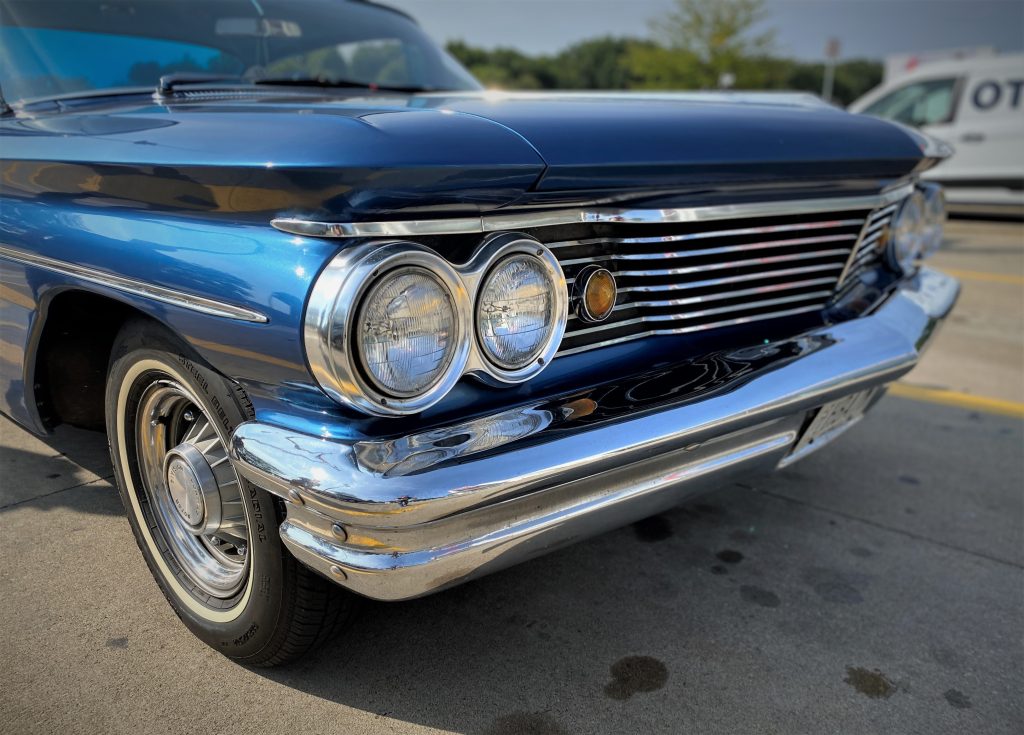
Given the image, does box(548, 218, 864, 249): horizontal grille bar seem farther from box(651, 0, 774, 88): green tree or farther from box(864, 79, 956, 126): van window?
box(651, 0, 774, 88): green tree

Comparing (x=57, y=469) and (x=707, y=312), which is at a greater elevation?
(x=707, y=312)

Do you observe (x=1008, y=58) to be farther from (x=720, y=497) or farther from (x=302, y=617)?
A: (x=302, y=617)

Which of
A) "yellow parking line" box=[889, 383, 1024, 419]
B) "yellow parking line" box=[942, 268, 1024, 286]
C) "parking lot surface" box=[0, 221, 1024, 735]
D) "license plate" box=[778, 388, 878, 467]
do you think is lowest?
"yellow parking line" box=[942, 268, 1024, 286]

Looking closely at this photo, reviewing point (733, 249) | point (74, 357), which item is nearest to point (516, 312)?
point (733, 249)

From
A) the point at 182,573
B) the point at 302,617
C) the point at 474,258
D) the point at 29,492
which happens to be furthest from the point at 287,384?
the point at 29,492

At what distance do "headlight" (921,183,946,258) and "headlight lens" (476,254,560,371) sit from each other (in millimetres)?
1898

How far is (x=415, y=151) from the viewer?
59.1 inches

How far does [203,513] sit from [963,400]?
373 centimetres

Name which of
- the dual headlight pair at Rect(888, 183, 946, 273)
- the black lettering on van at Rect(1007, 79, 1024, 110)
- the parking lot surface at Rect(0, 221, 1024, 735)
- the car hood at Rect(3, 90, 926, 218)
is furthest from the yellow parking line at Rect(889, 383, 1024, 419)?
the black lettering on van at Rect(1007, 79, 1024, 110)

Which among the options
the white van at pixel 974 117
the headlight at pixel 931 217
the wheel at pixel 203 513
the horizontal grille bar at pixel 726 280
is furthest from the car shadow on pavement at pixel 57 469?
the white van at pixel 974 117

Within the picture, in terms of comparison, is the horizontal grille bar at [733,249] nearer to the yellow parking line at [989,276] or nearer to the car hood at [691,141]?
the car hood at [691,141]

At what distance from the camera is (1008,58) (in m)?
10.4

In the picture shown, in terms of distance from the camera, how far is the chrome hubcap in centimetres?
192

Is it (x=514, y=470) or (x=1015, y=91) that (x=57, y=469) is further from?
(x=1015, y=91)
